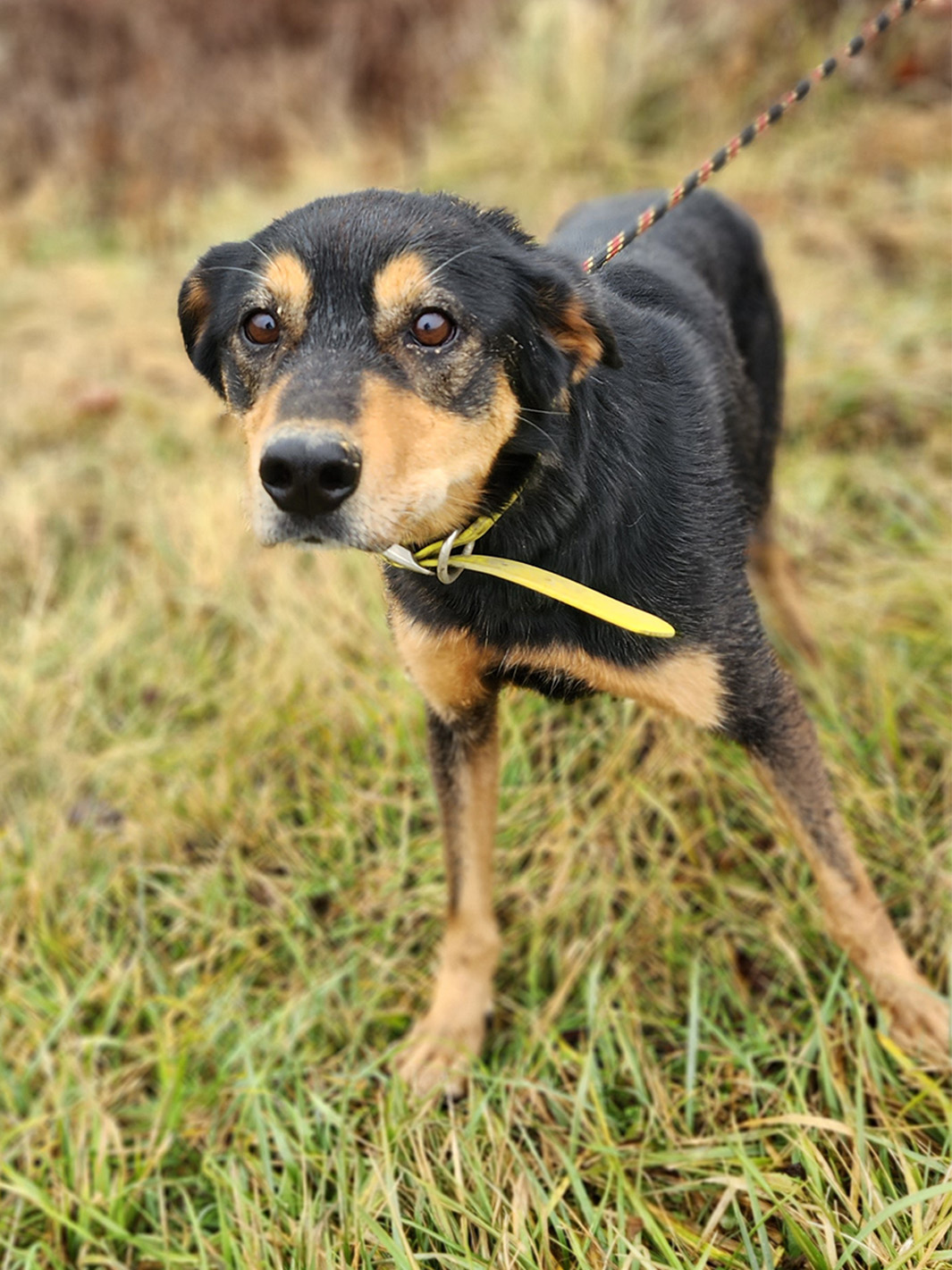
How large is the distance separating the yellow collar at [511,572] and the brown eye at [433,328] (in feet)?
1.09

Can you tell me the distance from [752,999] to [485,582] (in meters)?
1.33

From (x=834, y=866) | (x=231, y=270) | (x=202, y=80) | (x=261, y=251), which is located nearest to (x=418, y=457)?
(x=261, y=251)

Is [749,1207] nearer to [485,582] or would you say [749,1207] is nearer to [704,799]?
[704,799]

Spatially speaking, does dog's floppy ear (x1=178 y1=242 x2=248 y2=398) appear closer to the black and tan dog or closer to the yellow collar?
the black and tan dog

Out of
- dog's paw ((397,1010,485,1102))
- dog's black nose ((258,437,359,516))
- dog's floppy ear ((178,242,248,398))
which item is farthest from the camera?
dog's paw ((397,1010,485,1102))

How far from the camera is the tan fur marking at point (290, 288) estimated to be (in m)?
1.88

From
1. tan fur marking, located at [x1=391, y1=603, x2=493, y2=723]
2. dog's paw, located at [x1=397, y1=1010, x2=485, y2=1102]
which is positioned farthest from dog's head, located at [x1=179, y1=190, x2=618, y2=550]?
dog's paw, located at [x1=397, y1=1010, x2=485, y2=1102]

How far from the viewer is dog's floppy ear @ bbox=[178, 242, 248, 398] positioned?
211 cm

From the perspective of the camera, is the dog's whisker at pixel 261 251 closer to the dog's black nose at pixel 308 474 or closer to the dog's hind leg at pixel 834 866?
the dog's black nose at pixel 308 474

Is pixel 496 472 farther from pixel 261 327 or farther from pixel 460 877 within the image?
pixel 460 877

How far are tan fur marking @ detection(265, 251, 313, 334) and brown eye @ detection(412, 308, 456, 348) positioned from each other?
0.67 feet

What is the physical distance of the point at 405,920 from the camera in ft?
9.80

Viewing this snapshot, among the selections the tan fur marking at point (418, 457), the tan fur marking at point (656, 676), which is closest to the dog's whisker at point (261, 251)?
the tan fur marking at point (418, 457)

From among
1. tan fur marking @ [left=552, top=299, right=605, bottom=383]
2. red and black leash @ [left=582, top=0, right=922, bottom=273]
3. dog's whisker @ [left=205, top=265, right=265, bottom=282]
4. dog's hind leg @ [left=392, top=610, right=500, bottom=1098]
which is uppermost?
red and black leash @ [left=582, top=0, right=922, bottom=273]
